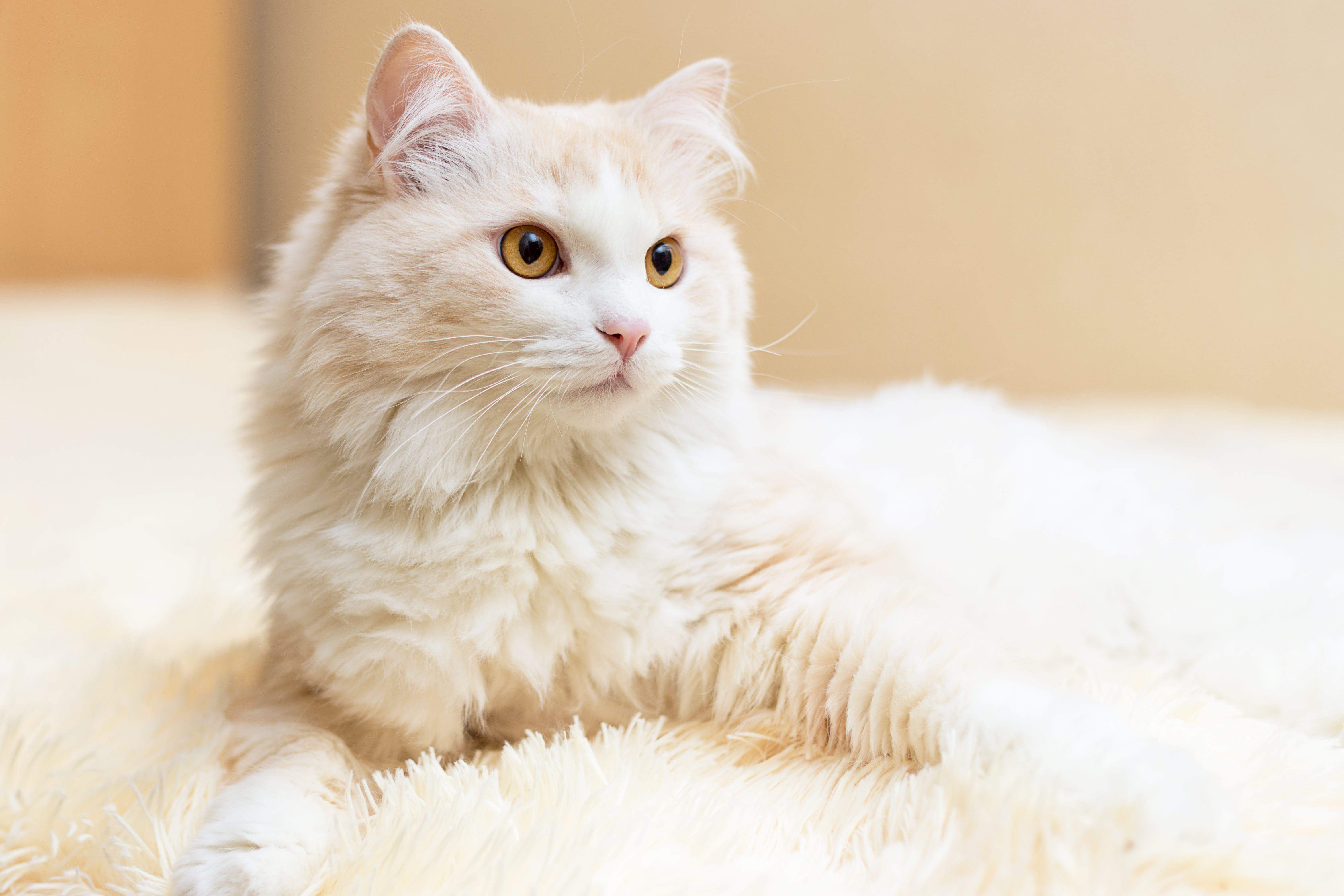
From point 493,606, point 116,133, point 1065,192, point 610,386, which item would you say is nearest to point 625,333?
point 610,386

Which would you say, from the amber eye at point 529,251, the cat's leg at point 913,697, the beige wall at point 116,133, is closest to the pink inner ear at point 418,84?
the amber eye at point 529,251

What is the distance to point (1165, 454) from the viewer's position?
1675mm

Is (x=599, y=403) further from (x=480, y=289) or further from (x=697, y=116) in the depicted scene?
(x=697, y=116)

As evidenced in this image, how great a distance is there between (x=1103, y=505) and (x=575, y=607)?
2.82ft

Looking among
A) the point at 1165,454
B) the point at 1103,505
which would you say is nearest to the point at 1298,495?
the point at 1165,454

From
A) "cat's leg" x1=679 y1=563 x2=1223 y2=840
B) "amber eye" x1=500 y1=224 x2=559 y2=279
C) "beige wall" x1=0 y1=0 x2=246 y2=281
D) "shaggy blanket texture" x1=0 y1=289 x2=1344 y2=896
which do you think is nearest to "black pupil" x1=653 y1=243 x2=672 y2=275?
"amber eye" x1=500 y1=224 x2=559 y2=279

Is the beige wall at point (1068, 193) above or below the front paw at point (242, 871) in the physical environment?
above

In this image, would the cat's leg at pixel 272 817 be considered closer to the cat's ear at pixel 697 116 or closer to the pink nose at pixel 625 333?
the pink nose at pixel 625 333

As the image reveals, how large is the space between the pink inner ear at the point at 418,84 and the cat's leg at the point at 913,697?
60cm

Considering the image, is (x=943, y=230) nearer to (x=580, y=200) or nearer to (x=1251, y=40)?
(x=1251, y=40)

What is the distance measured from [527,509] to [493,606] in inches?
4.1

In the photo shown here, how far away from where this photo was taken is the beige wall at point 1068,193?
249 centimetres

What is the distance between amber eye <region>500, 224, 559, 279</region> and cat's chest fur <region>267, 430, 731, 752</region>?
0.21m

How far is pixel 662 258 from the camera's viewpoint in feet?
3.33
